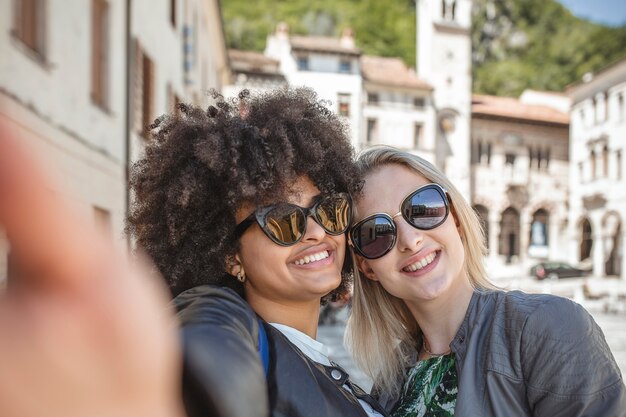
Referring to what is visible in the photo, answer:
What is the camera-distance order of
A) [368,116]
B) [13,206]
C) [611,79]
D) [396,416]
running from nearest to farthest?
[13,206]
[396,416]
[611,79]
[368,116]

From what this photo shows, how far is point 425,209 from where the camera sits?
2361 mm

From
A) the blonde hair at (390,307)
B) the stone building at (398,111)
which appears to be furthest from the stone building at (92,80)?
the stone building at (398,111)

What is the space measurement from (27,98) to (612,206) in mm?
36181

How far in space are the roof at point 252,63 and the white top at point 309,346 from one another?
37499mm

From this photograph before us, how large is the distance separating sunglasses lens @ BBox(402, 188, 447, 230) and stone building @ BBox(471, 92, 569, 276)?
4244cm

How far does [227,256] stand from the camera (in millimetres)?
1973

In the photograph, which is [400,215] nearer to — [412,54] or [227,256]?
[227,256]

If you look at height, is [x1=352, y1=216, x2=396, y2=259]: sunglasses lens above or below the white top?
above

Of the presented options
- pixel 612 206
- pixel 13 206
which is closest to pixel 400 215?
pixel 13 206

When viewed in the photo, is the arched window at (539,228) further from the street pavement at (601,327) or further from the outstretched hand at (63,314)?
the outstretched hand at (63,314)

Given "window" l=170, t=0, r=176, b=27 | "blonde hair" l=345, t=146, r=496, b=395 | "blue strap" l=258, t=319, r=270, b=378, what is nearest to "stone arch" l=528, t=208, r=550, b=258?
"window" l=170, t=0, r=176, b=27

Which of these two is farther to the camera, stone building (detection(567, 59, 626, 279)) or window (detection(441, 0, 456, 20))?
window (detection(441, 0, 456, 20))

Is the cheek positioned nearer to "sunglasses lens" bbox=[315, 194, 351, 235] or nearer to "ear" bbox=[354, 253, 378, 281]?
"sunglasses lens" bbox=[315, 194, 351, 235]

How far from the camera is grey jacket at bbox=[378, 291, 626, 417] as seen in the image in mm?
1745
